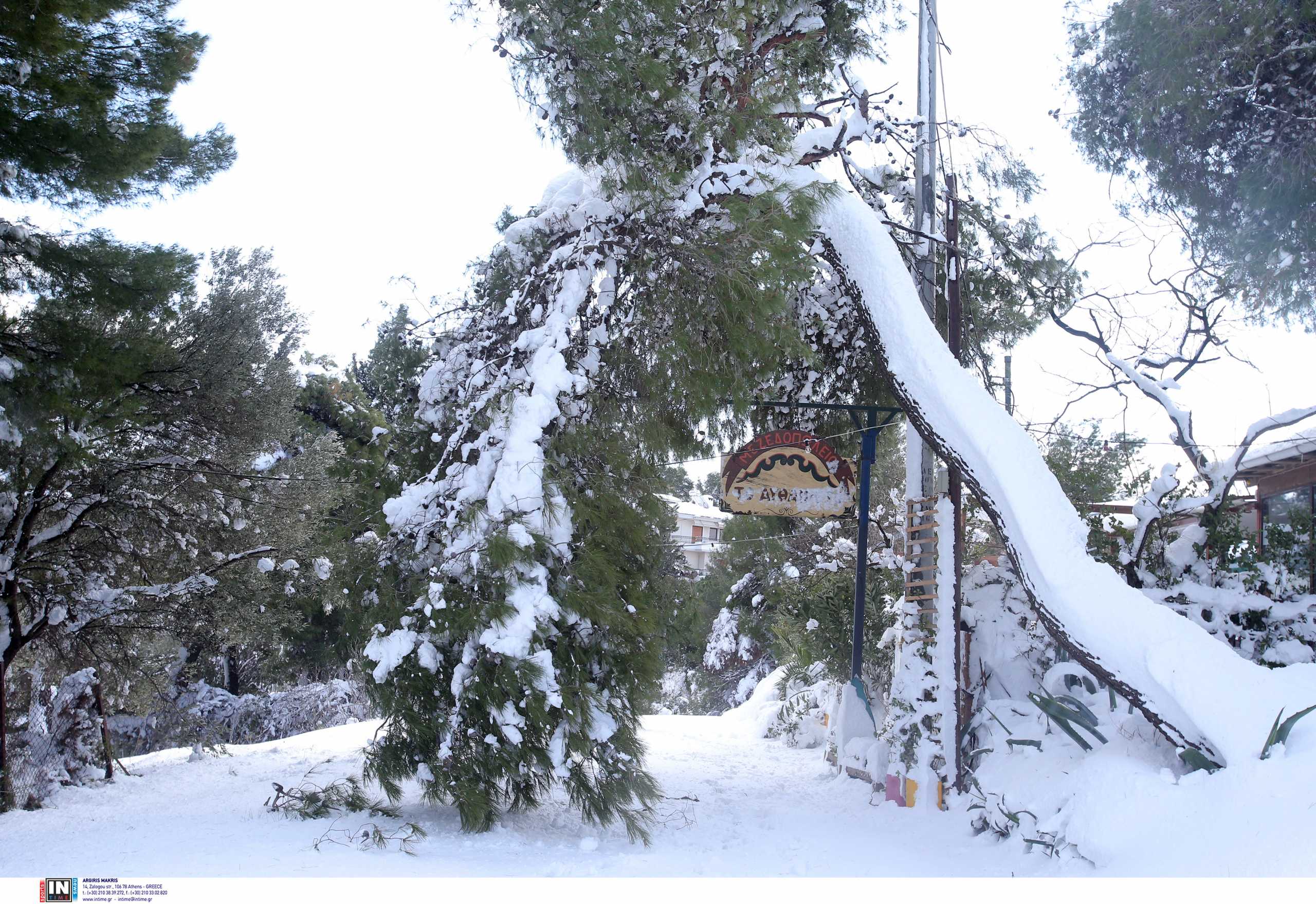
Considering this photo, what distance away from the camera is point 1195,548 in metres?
6.55

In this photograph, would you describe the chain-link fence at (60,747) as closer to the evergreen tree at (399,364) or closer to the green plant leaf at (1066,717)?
the evergreen tree at (399,364)


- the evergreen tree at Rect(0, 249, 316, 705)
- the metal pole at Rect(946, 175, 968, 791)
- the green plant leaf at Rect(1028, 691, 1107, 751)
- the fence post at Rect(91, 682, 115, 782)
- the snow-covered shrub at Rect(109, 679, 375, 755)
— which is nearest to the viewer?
the green plant leaf at Rect(1028, 691, 1107, 751)

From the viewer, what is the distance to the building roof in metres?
7.80

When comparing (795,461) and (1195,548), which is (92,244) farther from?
(1195,548)

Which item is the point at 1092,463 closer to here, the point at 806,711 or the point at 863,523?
the point at 863,523

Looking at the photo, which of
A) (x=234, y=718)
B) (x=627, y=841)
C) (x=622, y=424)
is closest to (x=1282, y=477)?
(x=622, y=424)

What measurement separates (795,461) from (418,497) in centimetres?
331

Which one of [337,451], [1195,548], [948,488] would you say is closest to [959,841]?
[948,488]

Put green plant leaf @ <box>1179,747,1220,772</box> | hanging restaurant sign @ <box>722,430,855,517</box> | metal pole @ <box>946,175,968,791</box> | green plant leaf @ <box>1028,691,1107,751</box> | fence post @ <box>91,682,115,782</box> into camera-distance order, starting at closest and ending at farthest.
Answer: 1. green plant leaf @ <box>1179,747,1220,772</box>
2. green plant leaf @ <box>1028,691,1107,751</box>
3. metal pole @ <box>946,175,968,791</box>
4. hanging restaurant sign @ <box>722,430,855,517</box>
5. fence post @ <box>91,682,115,782</box>

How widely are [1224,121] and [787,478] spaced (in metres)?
4.81

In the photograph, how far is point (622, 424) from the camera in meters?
6.62

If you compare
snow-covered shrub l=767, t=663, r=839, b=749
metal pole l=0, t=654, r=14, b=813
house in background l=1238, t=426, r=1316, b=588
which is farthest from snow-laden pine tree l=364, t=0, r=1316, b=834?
snow-covered shrub l=767, t=663, r=839, b=749

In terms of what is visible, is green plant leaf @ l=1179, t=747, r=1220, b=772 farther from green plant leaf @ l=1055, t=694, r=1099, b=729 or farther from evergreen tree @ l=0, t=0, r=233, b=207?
evergreen tree @ l=0, t=0, r=233, b=207

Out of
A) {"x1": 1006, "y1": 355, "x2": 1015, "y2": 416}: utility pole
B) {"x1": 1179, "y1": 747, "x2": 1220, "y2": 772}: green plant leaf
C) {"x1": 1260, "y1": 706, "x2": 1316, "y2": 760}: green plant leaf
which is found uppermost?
{"x1": 1006, "y1": 355, "x2": 1015, "y2": 416}: utility pole
